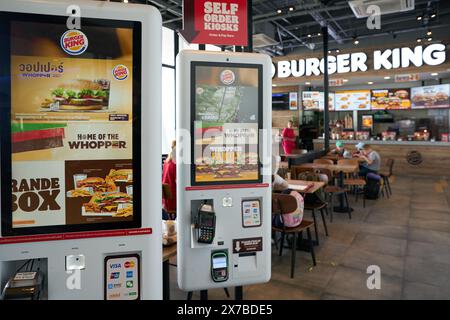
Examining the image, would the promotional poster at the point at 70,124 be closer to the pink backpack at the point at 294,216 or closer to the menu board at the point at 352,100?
the pink backpack at the point at 294,216

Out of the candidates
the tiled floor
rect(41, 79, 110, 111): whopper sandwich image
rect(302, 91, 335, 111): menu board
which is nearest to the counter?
rect(302, 91, 335, 111): menu board

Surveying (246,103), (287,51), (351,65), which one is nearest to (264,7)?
(351,65)

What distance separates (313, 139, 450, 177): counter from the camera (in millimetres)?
10859

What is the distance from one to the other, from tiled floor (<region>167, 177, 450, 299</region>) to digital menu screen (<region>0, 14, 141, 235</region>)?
2278mm

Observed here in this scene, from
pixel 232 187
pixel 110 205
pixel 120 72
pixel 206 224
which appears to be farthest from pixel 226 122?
pixel 110 205

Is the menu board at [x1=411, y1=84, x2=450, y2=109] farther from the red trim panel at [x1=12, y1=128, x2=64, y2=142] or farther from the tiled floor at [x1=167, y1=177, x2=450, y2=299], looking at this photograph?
the red trim panel at [x1=12, y1=128, x2=64, y2=142]

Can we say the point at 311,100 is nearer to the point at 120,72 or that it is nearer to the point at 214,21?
the point at 214,21

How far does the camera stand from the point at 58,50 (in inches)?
57.7

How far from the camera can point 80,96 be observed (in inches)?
59.0

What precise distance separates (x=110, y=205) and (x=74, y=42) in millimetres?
705

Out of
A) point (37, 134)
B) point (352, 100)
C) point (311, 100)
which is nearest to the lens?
point (37, 134)

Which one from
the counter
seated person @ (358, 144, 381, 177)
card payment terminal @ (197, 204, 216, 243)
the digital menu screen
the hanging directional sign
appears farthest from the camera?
the counter
